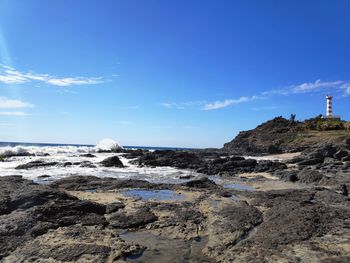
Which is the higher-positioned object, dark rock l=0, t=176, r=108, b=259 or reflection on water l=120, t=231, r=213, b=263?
dark rock l=0, t=176, r=108, b=259

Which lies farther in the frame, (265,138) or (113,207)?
(265,138)

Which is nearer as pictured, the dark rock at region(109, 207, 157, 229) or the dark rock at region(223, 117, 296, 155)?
the dark rock at region(109, 207, 157, 229)

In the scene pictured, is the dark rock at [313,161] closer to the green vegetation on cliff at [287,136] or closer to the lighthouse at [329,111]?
the green vegetation on cliff at [287,136]

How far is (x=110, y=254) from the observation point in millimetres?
8117

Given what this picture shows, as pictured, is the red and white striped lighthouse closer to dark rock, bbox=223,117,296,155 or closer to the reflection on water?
dark rock, bbox=223,117,296,155

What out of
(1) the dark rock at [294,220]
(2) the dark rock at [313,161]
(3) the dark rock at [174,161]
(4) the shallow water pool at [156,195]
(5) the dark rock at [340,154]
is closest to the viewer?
(1) the dark rock at [294,220]

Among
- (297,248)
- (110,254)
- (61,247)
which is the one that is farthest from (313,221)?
(61,247)

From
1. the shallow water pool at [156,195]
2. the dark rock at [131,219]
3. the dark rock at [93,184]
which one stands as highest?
the dark rock at [93,184]

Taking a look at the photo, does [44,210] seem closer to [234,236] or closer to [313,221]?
[234,236]

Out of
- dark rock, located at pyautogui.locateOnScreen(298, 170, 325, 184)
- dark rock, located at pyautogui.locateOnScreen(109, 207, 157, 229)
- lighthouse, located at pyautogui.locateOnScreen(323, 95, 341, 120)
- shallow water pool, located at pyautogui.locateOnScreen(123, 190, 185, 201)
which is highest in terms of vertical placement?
lighthouse, located at pyautogui.locateOnScreen(323, 95, 341, 120)

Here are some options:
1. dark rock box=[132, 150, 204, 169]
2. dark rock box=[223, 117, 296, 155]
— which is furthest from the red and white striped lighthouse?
dark rock box=[132, 150, 204, 169]

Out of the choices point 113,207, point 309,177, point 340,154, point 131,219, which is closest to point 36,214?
point 131,219

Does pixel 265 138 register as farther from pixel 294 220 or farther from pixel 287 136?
pixel 294 220

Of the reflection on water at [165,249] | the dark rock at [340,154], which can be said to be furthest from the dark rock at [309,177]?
the reflection on water at [165,249]
